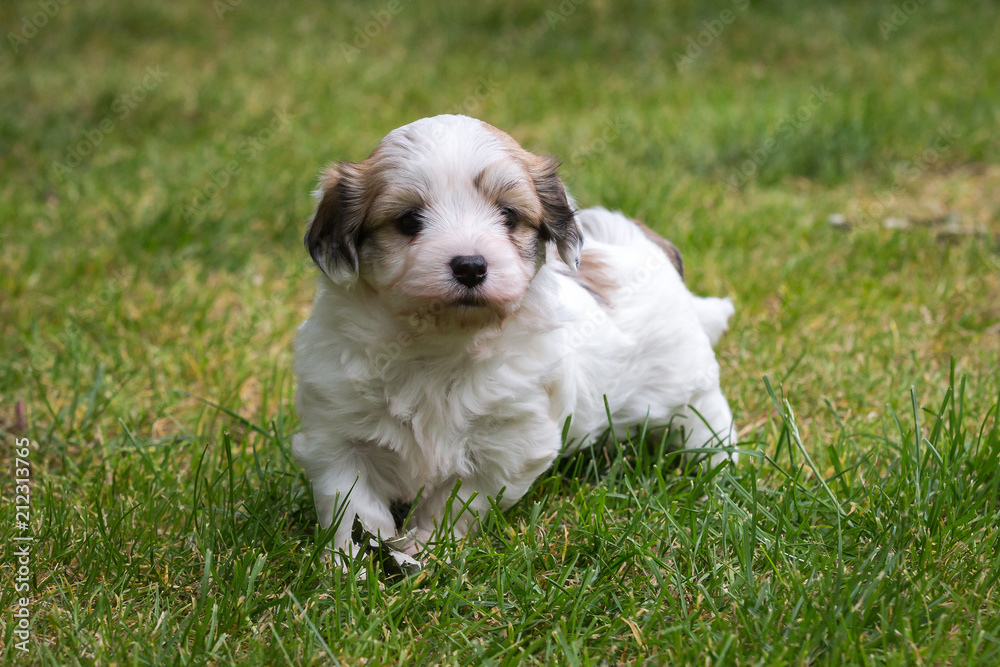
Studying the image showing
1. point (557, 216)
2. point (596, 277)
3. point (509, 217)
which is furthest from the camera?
point (596, 277)

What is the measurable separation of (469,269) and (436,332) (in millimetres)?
299

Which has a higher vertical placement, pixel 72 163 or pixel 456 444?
pixel 456 444

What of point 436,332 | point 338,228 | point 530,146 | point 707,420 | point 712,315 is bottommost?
point 530,146

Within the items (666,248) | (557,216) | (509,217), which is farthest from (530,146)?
(509,217)

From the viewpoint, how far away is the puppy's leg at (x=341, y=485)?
2838mm

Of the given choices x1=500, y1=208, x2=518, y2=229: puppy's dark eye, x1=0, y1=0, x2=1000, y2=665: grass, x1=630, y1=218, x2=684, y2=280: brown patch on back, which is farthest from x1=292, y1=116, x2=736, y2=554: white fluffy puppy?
x1=630, y1=218, x2=684, y2=280: brown patch on back

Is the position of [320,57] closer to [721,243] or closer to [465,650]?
[721,243]

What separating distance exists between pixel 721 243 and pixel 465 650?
3.76 m

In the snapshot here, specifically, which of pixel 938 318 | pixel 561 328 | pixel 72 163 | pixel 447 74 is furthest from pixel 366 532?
pixel 447 74

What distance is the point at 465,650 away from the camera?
2504 millimetres

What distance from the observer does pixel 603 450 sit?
351cm

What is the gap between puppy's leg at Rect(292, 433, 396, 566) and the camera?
284 centimetres

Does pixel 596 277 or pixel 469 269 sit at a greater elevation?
pixel 469 269

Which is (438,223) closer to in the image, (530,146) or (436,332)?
(436,332)
